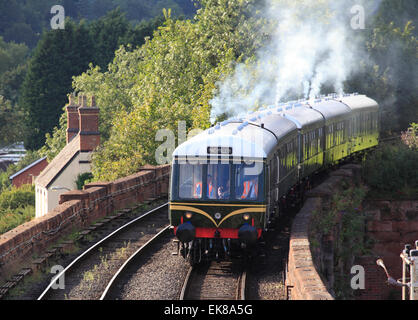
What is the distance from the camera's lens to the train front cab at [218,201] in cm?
1484

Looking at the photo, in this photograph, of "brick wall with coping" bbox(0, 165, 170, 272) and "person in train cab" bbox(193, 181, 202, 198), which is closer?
"brick wall with coping" bbox(0, 165, 170, 272)

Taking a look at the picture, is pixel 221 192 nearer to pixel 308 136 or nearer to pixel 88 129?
pixel 308 136

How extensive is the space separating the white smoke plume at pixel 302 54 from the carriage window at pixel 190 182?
82.5ft

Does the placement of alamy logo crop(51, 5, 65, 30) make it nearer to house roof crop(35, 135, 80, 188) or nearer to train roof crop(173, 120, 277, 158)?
house roof crop(35, 135, 80, 188)

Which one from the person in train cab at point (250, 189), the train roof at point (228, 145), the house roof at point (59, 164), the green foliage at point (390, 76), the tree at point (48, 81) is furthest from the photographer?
the tree at point (48, 81)

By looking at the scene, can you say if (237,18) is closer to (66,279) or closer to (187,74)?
(187,74)

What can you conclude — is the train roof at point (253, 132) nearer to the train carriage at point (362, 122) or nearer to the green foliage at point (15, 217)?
the train carriage at point (362, 122)

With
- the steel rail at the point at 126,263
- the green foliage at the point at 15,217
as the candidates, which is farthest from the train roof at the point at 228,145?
the green foliage at the point at 15,217

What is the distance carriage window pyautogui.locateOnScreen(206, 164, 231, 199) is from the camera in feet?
48.9

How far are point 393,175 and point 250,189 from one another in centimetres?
1250

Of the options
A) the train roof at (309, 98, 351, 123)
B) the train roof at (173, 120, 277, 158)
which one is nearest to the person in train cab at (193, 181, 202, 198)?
the train roof at (173, 120, 277, 158)

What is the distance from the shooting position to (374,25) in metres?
55.9

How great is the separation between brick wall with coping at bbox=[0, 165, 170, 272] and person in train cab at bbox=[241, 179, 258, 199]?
4353mm

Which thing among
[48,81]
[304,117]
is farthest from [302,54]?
[48,81]
